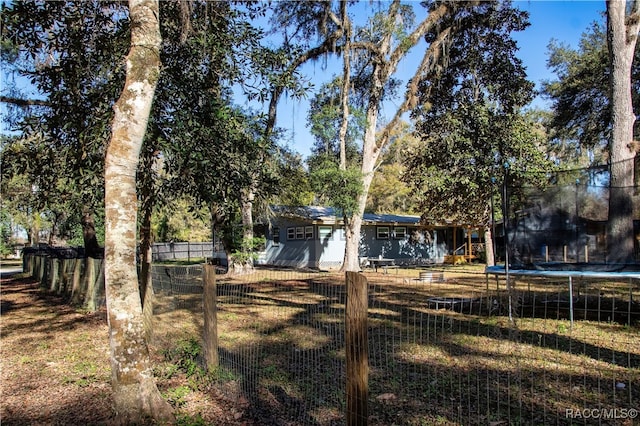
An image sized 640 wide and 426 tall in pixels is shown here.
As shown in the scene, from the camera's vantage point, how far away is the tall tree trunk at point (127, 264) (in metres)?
3.68

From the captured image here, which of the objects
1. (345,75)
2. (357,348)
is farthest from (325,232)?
(357,348)

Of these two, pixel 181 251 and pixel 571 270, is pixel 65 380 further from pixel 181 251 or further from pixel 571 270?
pixel 181 251

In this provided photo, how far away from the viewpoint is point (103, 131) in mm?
5285

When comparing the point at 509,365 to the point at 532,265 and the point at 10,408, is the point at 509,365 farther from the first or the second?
the point at 10,408

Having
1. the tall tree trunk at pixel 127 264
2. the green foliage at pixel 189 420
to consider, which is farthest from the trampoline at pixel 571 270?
the tall tree trunk at pixel 127 264

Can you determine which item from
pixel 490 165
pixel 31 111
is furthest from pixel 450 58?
pixel 31 111

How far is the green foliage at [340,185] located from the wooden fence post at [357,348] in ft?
50.5

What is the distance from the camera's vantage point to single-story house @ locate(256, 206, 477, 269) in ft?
79.0

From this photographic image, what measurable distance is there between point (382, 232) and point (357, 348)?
79.0ft

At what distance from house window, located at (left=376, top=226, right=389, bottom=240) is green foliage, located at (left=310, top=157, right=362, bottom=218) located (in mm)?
7752

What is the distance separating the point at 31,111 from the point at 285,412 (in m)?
8.97

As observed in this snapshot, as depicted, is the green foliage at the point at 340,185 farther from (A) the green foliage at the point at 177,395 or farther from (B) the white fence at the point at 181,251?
(B) the white fence at the point at 181,251

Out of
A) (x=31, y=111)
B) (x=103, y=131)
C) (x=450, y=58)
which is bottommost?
(x=103, y=131)

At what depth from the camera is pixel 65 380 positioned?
517 cm
